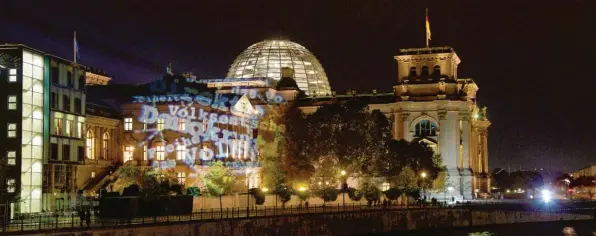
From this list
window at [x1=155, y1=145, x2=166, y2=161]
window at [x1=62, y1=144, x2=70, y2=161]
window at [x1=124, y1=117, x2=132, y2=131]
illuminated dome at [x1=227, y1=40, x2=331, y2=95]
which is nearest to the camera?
window at [x1=62, y1=144, x2=70, y2=161]

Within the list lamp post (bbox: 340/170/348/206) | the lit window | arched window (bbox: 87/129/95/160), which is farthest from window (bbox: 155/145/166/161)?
the lit window

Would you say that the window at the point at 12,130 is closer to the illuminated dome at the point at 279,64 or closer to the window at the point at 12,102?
the window at the point at 12,102

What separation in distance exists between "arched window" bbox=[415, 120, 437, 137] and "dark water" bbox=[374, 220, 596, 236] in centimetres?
4093

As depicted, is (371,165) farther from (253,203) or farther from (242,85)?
(242,85)

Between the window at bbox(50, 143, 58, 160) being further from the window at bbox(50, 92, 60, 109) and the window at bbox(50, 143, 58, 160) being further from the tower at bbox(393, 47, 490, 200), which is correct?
the tower at bbox(393, 47, 490, 200)

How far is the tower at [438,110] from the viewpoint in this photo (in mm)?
147125

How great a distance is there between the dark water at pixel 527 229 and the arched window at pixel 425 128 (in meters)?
40.9

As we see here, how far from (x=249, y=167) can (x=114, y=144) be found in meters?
17.9

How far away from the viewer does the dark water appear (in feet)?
326

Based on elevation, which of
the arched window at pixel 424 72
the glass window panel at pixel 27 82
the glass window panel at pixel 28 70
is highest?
the arched window at pixel 424 72

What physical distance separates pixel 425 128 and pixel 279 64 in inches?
1859

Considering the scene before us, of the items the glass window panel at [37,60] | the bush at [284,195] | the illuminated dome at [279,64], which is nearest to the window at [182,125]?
the bush at [284,195]

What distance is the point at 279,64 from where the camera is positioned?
190 meters

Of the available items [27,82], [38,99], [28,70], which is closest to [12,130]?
[27,82]
